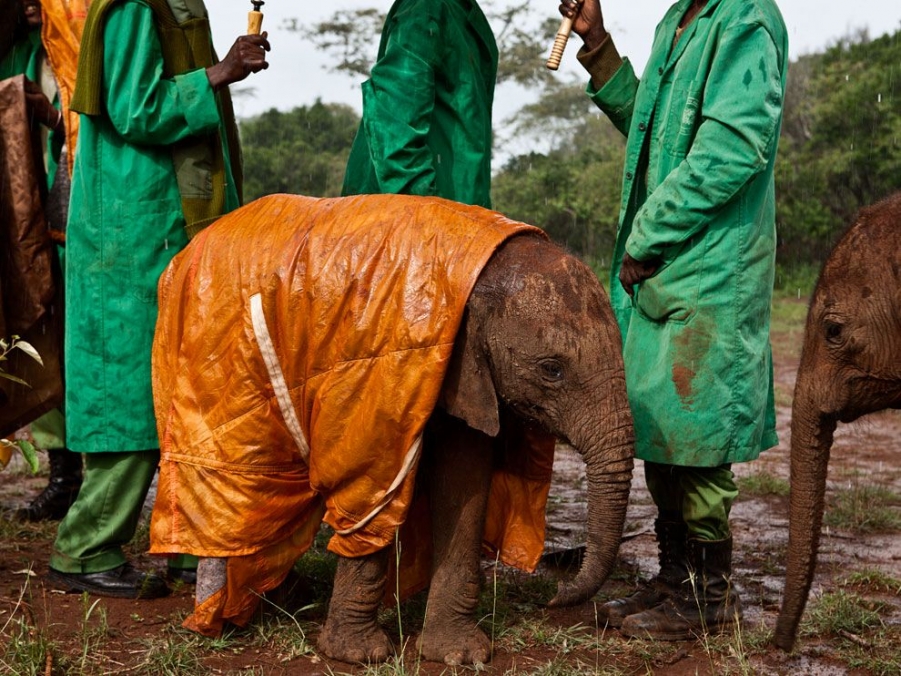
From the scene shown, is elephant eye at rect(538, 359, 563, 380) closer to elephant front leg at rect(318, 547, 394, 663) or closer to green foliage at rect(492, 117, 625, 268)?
elephant front leg at rect(318, 547, 394, 663)

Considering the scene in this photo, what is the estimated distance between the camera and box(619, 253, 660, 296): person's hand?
4562 millimetres

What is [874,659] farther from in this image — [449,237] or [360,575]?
[449,237]

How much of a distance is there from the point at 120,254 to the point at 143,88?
64cm

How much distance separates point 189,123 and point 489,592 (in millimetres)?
2181

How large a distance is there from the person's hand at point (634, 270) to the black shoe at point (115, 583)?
2205 millimetres

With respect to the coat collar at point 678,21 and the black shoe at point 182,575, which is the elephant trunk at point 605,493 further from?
the black shoe at point 182,575

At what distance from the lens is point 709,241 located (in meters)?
4.44

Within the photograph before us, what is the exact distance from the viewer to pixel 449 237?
406 centimetres

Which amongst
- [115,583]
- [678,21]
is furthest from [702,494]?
[115,583]

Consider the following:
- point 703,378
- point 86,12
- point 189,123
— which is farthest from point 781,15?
point 86,12

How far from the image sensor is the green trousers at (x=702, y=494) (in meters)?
4.58

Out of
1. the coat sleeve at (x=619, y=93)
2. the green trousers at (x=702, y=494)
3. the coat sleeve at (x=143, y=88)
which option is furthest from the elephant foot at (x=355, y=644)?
the coat sleeve at (x=619, y=93)

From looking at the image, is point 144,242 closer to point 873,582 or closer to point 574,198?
point 873,582

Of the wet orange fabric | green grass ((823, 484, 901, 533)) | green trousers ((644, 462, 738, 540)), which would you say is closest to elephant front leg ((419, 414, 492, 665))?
green trousers ((644, 462, 738, 540))
